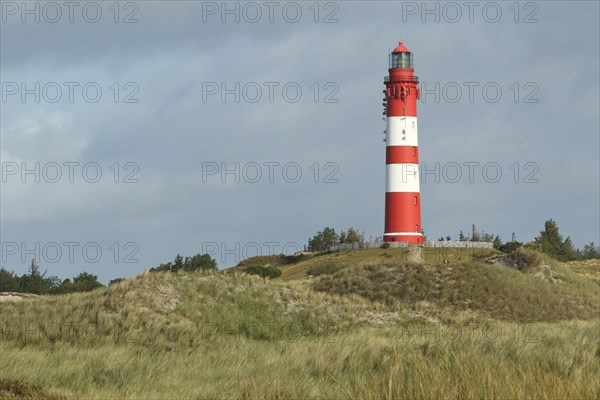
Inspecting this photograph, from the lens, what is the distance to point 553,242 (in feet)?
290

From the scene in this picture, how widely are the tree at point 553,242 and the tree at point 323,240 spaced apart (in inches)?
709

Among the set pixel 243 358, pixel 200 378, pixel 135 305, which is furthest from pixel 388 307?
pixel 200 378

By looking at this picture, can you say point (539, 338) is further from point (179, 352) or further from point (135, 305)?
point (135, 305)

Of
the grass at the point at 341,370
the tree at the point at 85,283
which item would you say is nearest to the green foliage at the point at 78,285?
the tree at the point at 85,283

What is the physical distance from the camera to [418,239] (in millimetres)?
70938

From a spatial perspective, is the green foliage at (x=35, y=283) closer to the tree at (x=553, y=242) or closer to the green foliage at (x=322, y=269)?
the green foliage at (x=322, y=269)

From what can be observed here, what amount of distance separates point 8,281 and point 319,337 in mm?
34600

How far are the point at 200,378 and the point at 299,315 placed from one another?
16.4m

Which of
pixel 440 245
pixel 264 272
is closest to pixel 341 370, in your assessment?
pixel 264 272

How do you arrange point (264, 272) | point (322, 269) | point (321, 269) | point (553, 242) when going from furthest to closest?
point (553, 242) → point (264, 272) → point (321, 269) → point (322, 269)

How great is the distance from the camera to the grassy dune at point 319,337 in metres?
15.5

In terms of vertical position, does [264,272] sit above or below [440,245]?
below

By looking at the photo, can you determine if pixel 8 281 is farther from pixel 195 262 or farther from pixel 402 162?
pixel 402 162

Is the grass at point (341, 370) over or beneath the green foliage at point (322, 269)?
beneath
